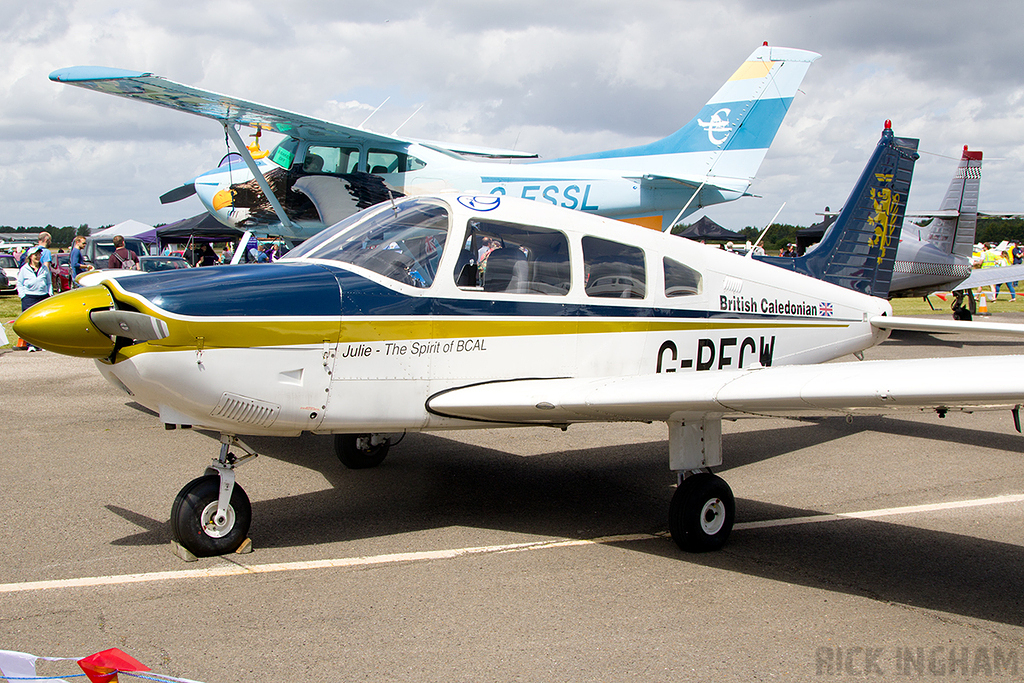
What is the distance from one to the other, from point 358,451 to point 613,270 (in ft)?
8.65

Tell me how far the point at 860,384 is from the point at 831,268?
13.7 ft

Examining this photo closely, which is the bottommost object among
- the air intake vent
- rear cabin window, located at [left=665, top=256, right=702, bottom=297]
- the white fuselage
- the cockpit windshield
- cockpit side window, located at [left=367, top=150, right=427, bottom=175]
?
the air intake vent

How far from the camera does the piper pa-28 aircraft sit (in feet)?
12.5

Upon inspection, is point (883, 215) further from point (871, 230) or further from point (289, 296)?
point (289, 296)

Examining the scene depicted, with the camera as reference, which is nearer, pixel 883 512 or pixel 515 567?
pixel 515 567

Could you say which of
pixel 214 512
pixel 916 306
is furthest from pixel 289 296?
pixel 916 306

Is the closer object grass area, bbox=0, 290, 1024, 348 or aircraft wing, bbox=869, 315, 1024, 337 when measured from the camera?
aircraft wing, bbox=869, 315, 1024, 337

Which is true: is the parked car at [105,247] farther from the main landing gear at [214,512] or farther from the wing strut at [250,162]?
the main landing gear at [214,512]

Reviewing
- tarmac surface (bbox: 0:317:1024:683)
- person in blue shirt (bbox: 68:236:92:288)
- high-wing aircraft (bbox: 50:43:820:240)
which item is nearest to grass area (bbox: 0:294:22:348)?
person in blue shirt (bbox: 68:236:92:288)

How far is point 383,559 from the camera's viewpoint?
4.43 metres

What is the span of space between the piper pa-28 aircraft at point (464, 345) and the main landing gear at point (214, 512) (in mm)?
11

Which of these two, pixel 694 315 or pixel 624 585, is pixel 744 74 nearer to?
pixel 694 315

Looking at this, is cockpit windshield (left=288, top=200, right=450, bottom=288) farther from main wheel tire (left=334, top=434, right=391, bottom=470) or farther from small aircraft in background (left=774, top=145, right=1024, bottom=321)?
small aircraft in background (left=774, top=145, right=1024, bottom=321)

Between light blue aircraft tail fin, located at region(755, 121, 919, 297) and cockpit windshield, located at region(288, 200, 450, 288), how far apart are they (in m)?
4.22
